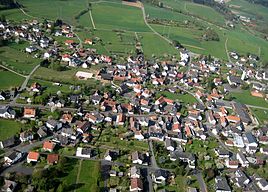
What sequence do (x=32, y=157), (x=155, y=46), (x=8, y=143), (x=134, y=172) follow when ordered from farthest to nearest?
(x=155, y=46), (x=8, y=143), (x=134, y=172), (x=32, y=157)

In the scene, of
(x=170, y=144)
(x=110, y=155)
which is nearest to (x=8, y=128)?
(x=110, y=155)

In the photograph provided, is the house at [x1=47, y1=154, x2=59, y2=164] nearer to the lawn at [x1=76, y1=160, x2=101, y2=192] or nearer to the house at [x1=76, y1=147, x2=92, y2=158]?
the house at [x1=76, y1=147, x2=92, y2=158]

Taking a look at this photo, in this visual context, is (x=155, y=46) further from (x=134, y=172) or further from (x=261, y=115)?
(x=134, y=172)

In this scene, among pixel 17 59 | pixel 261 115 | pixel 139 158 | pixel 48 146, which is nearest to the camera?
pixel 48 146

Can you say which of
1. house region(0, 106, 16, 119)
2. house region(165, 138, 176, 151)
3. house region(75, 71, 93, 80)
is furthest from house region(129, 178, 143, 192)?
A: house region(75, 71, 93, 80)

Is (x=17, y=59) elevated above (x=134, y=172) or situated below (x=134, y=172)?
above

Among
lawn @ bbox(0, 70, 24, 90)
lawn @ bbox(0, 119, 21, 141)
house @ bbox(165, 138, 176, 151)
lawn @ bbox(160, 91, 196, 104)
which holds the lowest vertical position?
lawn @ bbox(160, 91, 196, 104)

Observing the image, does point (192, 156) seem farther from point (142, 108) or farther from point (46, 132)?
point (46, 132)
